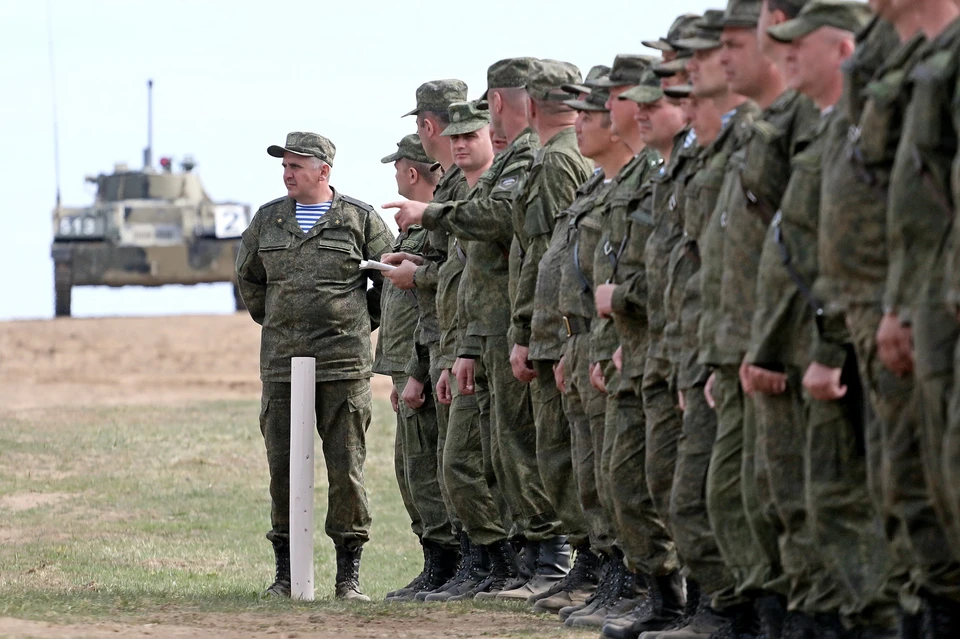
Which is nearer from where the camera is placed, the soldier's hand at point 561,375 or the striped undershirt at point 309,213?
the soldier's hand at point 561,375

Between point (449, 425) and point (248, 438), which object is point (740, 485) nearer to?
point (449, 425)

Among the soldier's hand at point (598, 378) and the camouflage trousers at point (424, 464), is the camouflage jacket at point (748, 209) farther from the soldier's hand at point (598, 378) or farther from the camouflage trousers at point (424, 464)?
the camouflage trousers at point (424, 464)

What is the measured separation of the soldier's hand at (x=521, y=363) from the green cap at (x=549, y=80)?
3.80 feet

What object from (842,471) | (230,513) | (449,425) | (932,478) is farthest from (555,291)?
(230,513)

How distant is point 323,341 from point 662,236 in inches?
142

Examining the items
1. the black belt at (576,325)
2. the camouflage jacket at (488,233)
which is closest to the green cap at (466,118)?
the camouflage jacket at (488,233)

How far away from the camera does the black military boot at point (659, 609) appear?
7086 millimetres

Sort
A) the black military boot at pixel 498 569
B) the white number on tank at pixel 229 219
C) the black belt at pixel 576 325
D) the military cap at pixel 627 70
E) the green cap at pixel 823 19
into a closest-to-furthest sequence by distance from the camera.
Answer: the green cap at pixel 823 19 → the military cap at pixel 627 70 → the black belt at pixel 576 325 → the black military boot at pixel 498 569 → the white number on tank at pixel 229 219

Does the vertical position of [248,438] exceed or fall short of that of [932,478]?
it falls short

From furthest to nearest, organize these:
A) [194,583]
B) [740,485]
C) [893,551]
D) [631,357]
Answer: [194,583] → [631,357] → [740,485] → [893,551]

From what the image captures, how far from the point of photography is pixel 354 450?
10.2 metres

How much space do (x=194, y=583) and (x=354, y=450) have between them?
151 centimetres

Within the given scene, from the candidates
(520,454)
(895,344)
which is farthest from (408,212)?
(895,344)

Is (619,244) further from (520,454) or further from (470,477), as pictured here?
(470,477)
